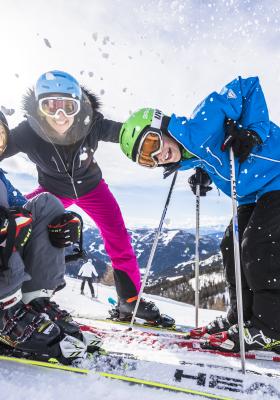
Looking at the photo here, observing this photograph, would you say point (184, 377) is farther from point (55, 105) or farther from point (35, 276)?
point (55, 105)

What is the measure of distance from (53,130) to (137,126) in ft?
5.28

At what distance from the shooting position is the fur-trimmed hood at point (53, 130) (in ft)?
13.7

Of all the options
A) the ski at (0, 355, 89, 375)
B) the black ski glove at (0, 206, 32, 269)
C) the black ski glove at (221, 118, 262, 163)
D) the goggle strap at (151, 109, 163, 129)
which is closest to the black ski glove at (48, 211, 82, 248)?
the black ski glove at (0, 206, 32, 269)

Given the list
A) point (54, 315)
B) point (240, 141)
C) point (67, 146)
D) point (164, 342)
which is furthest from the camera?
point (67, 146)

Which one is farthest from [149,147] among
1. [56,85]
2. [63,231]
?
[56,85]

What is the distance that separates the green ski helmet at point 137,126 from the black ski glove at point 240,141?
1.94 ft

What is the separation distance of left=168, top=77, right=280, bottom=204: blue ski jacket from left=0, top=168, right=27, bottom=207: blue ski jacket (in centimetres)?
140

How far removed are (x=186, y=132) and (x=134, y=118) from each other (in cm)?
51

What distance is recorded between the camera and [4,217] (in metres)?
2.05

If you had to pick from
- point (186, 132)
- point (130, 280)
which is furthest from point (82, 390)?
point (130, 280)

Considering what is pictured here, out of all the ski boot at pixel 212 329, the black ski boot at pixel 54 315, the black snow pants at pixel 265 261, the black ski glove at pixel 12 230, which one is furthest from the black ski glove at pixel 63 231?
the ski boot at pixel 212 329

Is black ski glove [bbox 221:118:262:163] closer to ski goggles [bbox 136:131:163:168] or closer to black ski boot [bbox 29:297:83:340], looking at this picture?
ski goggles [bbox 136:131:163:168]

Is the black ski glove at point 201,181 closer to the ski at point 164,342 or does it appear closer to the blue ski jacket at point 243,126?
the blue ski jacket at point 243,126

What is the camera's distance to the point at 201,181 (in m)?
4.07
